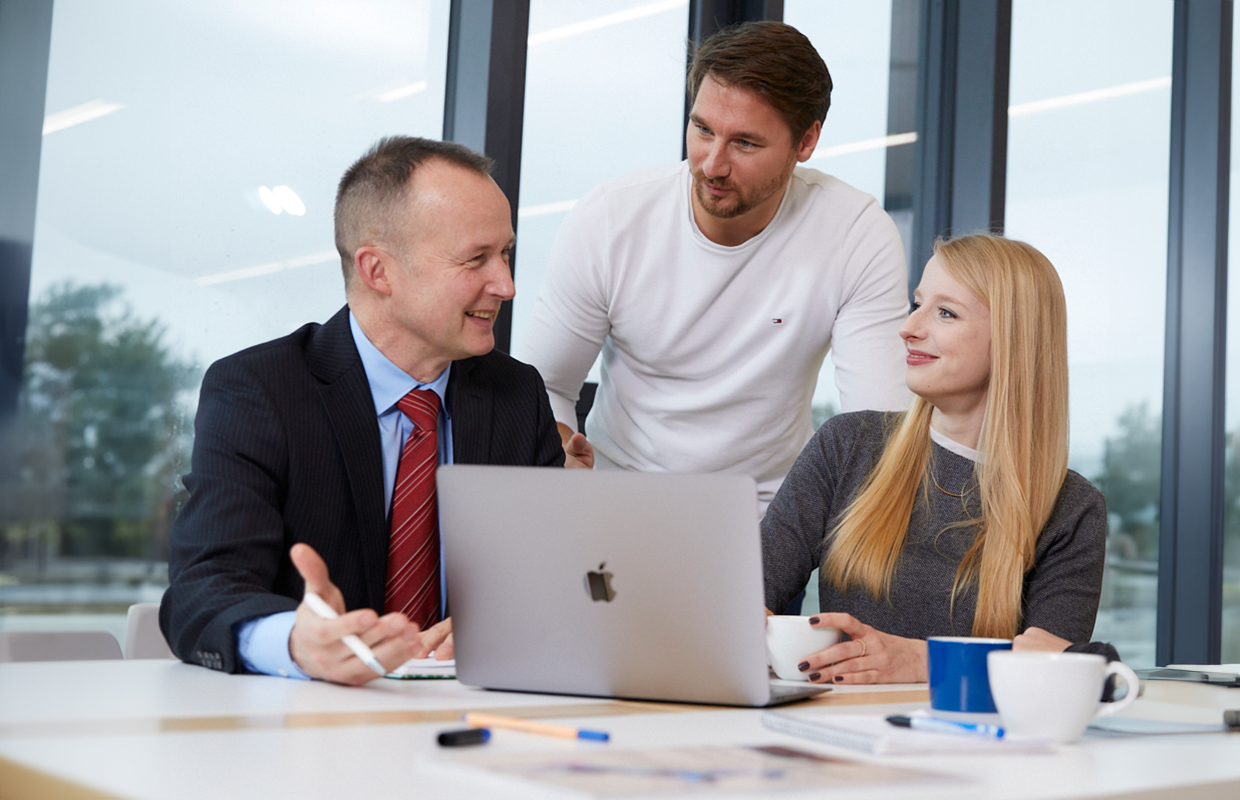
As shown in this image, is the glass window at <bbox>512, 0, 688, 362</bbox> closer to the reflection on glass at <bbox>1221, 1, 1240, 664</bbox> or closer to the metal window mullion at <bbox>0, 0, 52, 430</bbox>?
the metal window mullion at <bbox>0, 0, 52, 430</bbox>

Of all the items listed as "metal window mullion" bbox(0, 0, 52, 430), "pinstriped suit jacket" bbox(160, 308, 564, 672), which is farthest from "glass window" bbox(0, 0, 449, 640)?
"pinstriped suit jacket" bbox(160, 308, 564, 672)

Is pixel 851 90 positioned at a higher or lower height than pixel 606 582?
higher

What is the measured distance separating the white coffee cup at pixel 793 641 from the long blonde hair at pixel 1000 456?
0.48 meters

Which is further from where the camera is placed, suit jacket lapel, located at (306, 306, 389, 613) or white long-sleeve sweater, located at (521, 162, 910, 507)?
white long-sleeve sweater, located at (521, 162, 910, 507)

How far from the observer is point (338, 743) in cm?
85

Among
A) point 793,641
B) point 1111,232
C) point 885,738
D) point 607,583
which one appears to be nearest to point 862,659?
point 793,641

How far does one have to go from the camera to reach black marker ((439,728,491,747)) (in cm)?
82

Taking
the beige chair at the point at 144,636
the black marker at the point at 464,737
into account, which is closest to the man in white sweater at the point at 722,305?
the beige chair at the point at 144,636

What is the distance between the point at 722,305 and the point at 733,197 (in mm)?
235

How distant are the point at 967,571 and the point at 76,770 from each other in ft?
4.70

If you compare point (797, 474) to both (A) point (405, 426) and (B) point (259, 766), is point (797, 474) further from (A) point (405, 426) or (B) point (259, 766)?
(B) point (259, 766)

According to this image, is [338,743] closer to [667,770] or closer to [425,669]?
[667,770]

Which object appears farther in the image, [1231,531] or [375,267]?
[1231,531]

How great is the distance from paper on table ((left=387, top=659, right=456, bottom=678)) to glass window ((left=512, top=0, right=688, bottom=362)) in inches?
57.5
